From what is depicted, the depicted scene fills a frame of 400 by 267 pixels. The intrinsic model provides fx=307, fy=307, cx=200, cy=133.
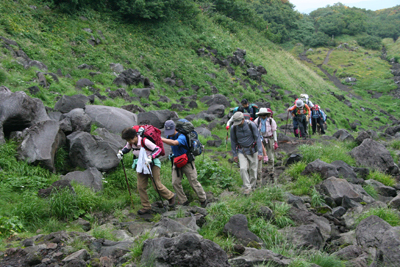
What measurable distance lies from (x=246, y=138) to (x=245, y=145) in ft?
0.60

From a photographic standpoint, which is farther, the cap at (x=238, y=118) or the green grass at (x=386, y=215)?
the cap at (x=238, y=118)

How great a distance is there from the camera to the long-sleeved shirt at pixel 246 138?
25.8 feet

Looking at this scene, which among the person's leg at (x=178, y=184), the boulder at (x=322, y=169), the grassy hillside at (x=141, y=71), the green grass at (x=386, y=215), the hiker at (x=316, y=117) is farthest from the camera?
the hiker at (x=316, y=117)

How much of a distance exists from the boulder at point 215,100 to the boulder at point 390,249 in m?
13.9

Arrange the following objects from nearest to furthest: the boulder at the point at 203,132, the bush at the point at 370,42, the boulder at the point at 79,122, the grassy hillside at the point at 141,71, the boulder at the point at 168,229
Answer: the boulder at the point at 168,229
the grassy hillside at the point at 141,71
the boulder at the point at 79,122
the boulder at the point at 203,132
the bush at the point at 370,42

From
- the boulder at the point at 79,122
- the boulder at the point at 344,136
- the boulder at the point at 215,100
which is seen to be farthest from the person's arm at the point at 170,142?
the boulder at the point at 215,100

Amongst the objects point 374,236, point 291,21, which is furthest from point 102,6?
point 291,21

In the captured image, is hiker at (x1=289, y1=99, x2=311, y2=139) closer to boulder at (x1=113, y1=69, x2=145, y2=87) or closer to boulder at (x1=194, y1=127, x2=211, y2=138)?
boulder at (x1=194, y1=127, x2=211, y2=138)

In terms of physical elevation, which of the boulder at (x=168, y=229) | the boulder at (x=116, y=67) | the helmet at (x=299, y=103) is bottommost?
the boulder at (x=168, y=229)

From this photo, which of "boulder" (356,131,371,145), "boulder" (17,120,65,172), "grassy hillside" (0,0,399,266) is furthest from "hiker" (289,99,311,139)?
"boulder" (17,120,65,172)

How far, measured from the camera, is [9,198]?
251 inches

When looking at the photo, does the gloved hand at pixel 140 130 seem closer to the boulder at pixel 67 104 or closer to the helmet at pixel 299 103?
the boulder at pixel 67 104

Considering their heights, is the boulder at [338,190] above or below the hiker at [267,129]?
below

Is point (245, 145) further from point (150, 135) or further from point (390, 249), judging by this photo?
point (390, 249)
